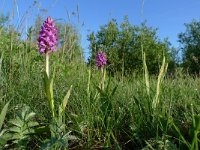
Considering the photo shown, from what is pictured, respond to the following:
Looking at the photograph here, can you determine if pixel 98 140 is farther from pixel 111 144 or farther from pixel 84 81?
pixel 84 81

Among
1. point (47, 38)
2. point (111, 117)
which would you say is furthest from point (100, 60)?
point (111, 117)

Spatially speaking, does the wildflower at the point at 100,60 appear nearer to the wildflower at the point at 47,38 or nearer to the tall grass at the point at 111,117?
the tall grass at the point at 111,117

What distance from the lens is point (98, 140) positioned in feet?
6.29

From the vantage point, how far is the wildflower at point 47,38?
2.16 m

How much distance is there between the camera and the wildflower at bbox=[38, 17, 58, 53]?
7.09 feet

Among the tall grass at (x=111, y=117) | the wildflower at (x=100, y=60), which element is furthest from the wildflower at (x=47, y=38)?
the wildflower at (x=100, y=60)

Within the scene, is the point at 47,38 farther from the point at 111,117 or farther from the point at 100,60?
the point at 100,60

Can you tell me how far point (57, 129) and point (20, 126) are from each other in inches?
7.9

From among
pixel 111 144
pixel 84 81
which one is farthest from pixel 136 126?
pixel 84 81

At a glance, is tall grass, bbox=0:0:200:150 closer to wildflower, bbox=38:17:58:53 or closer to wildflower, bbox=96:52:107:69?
wildflower, bbox=38:17:58:53

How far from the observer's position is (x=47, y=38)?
7.08ft

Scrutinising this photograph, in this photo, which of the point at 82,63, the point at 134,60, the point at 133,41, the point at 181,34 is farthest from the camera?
the point at 181,34

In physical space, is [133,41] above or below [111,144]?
above

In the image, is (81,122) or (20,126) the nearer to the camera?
(20,126)
